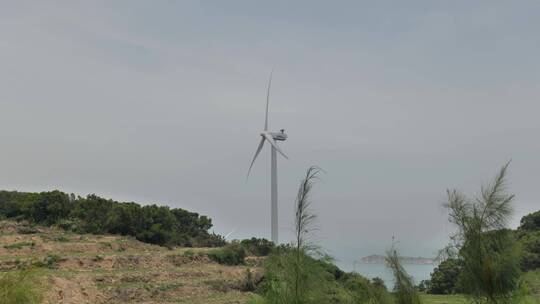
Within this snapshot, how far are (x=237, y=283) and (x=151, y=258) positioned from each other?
8.53 meters

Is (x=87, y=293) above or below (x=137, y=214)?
below

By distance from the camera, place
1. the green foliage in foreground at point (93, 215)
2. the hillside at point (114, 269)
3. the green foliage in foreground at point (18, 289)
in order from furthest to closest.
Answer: the green foliage in foreground at point (93, 215), the hillside at point (114, 269), the green foliage in foreground at point (18, 289)

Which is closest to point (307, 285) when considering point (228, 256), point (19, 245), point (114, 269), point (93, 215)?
point (114, 269)

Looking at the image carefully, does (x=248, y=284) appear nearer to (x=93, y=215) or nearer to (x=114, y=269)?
(x=114, y=269)

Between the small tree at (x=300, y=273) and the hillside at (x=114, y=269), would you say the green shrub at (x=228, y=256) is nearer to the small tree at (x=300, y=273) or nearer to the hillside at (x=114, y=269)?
the hillside at (x=114, y=269)

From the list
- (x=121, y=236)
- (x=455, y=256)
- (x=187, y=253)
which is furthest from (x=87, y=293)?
(x=455, y=256)

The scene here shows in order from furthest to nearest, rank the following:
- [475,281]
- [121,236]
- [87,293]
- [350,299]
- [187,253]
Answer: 1. [121,236]
2. [187,253]
3. [87,293]
4. [350,299]
5. [475,281]

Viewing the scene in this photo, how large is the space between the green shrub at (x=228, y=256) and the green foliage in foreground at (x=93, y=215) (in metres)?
8.74

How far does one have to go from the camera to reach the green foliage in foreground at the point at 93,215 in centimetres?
6094

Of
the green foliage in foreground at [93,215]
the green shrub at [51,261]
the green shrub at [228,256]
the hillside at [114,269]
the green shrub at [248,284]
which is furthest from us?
the green foliage in foreground at [93,215]

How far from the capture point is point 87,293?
38.3m

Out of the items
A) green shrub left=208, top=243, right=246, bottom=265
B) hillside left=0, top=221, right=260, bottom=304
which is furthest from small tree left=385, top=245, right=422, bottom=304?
green shrub left=208, top=243, right=246, bottom=265

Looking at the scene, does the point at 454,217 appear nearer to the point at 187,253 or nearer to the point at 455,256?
the point at 455,256

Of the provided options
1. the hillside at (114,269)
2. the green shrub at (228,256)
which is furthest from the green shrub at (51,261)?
the green shrub at (228,256)
